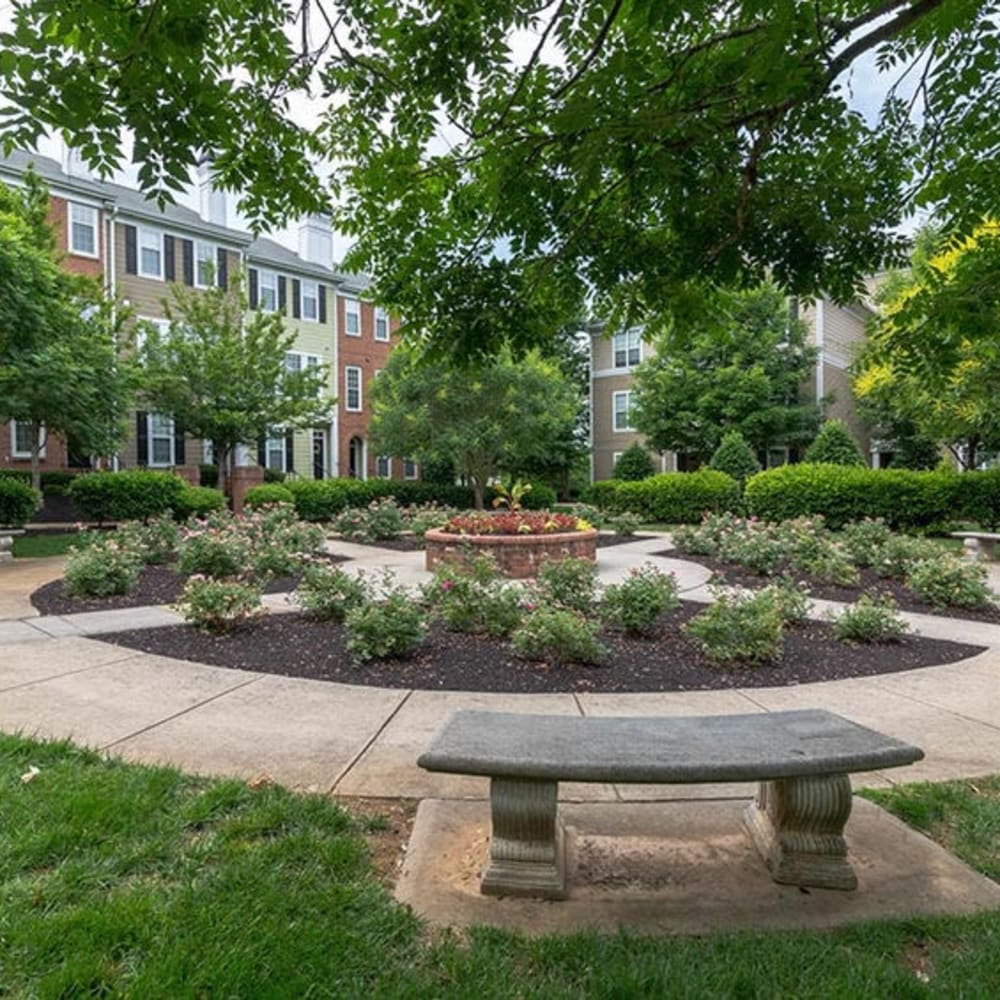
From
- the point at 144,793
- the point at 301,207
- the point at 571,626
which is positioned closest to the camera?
the point at 144,793

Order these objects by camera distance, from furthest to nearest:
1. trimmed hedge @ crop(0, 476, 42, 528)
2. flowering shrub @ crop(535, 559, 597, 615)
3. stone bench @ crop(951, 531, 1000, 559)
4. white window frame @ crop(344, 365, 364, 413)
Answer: white window frame @ crop(344, 365, 364, 413), trimmed hedge @ crop(0, 476, 42, 528), stone bench @ crop(951, 531, 1000, 559), flowering shrub @ crop(535, 559, 597, 615)

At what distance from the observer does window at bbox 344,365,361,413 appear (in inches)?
1143

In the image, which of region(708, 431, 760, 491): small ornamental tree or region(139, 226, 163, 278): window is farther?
region(139, 226, 163, 278): window

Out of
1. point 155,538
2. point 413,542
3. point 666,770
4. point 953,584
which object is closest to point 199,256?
point 413,542

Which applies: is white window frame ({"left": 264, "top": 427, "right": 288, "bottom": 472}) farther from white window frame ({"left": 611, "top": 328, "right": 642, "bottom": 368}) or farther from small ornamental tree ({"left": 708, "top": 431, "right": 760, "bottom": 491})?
small ornamental tree ({"left": 708, "top": 431, "right": 760, "bottom": 491})

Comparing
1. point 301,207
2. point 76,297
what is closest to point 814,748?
point 301,207

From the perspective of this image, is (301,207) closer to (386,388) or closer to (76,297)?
(76,297)

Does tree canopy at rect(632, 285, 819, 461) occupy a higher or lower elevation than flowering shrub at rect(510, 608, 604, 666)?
higher

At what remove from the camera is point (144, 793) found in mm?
2873

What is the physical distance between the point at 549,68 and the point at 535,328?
4.19 ft

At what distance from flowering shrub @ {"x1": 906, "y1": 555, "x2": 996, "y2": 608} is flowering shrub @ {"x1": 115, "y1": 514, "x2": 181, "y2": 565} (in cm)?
985

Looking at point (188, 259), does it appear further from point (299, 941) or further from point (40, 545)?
point (299, 941)

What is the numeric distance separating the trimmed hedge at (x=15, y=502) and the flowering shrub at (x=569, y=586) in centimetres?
1261

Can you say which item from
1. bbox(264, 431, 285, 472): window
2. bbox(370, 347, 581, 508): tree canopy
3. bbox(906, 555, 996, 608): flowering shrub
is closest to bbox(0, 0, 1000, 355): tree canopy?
bbox(906, 555, 996, 608): flowering shrub
